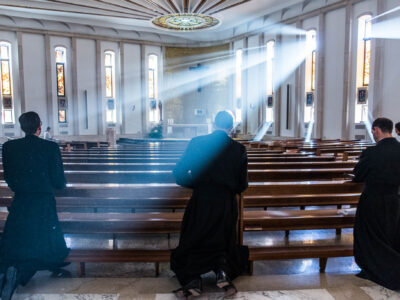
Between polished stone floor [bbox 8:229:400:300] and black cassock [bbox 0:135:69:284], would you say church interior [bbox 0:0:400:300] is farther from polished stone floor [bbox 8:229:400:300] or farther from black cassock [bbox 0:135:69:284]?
black cassock [bbox 0:135:69:284]

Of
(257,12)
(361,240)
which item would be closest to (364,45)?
(257,12)

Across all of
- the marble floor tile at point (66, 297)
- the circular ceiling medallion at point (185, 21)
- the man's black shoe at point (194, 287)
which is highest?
the circular ceiling medallion at point (185, 21)

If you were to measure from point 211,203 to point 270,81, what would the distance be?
17195 mm

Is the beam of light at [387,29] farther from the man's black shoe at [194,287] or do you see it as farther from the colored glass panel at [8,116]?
the colored glass panel at [8,116]

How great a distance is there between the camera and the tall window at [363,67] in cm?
1346

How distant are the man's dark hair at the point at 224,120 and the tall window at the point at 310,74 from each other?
568 inches

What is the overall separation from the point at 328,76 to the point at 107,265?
14215 mm

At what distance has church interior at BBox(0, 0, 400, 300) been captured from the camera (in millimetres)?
2891

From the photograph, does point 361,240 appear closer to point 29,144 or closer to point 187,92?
point 29,144

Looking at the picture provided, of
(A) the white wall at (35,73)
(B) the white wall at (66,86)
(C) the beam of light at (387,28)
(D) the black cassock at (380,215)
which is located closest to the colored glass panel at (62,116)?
(B) the white wall at (66,86)

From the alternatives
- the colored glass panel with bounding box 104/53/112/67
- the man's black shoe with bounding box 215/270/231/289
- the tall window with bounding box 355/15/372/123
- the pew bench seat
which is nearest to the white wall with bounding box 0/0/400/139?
the tall window with bounding box 355/15/372/123

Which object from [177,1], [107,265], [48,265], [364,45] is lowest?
[107,265]

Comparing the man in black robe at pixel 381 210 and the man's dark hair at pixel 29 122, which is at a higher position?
the man's dark hair at pixel 29 122

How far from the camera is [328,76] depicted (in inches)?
598
